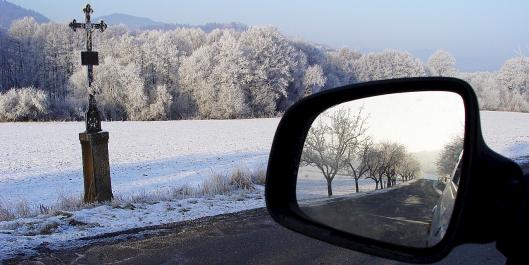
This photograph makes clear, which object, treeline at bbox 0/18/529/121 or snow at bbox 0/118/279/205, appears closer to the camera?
snow at bbox 0/118/279/205

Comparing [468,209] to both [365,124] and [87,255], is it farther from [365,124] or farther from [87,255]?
[87,255]

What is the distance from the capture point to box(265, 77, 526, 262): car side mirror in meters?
1.10

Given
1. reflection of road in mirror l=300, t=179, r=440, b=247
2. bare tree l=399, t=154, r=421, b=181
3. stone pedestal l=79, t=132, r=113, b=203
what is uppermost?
bare tree l=399, t=154, r=421, b=181

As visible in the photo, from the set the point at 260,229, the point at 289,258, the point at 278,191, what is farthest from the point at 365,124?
the point at 260,229

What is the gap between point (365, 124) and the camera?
1.89 meters

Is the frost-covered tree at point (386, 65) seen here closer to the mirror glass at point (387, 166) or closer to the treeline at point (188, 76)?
the treeline at point (188, 76)

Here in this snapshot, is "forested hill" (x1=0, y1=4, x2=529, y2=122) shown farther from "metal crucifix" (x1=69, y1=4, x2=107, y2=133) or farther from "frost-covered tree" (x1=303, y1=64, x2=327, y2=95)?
"metal crucifix" (x1=69, y1=4, x2=107, y2=133)

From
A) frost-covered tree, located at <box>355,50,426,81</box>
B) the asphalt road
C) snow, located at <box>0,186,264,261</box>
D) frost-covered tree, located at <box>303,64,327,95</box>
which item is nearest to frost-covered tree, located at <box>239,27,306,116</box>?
frost-covered tree, located at <box>303,64,327,95</box>

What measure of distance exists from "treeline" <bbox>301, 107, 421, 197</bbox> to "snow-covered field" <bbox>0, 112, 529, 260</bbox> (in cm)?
413

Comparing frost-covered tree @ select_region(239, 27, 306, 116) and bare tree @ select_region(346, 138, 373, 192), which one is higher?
frost-covered tree @ select_region(239, 27, 306, 116)

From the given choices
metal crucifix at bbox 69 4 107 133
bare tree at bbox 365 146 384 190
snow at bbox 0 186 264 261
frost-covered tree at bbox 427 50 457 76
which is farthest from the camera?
frost-covered tree at bbox 427 50 457 76

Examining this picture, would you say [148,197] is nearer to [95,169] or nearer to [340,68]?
[95,169]

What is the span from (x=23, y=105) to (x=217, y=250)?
55.5 meters

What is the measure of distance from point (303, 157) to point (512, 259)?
0.93m
